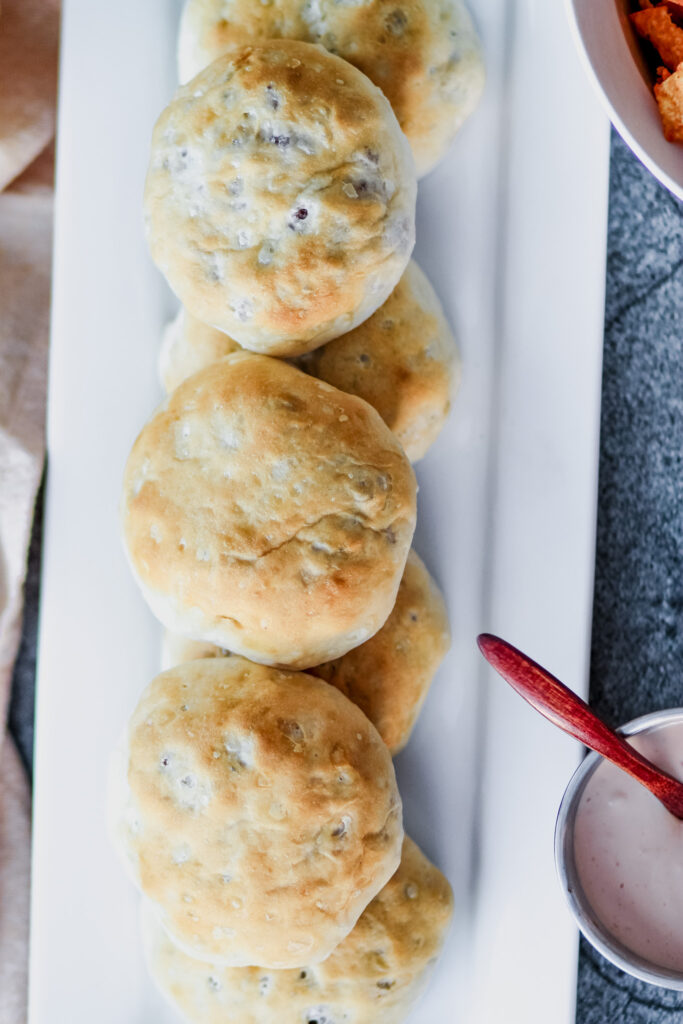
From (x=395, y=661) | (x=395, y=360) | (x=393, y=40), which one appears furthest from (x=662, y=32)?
(x=395, y=661)

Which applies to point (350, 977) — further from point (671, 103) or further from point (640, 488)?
point (671, 103)

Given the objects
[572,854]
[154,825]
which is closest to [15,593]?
[154,825]

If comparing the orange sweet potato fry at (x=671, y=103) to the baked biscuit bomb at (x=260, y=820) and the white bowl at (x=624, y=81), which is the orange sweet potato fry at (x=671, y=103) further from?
the baked biscuit bomb at (x=260, y=820)

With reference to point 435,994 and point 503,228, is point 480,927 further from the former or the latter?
point 503,228

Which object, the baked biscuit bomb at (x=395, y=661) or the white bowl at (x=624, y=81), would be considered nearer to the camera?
the white bowl at (x=624, y=81)

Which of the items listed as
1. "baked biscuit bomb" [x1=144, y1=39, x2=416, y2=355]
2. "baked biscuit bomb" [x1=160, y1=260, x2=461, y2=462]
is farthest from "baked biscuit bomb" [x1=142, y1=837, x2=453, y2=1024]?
"baked biscuit bomb" [x1=144, y1=39, x2=416, y2=355]

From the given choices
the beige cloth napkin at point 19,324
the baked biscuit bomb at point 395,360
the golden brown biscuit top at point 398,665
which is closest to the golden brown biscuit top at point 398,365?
the baked biscuit bomb at point 395,360

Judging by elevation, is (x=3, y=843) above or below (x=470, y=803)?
below
